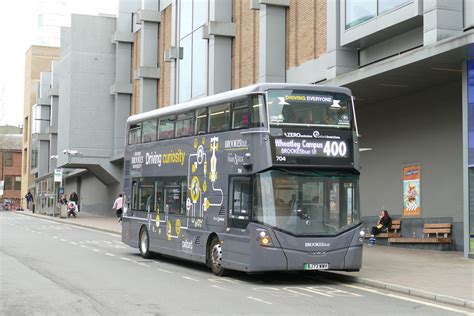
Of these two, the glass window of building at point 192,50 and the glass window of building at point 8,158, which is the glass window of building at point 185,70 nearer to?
the glass window of building at point 192,50

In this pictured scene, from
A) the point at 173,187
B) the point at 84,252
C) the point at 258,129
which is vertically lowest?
the point at 84,252

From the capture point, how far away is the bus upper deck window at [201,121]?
15460 mm

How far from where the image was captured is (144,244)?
18812mm

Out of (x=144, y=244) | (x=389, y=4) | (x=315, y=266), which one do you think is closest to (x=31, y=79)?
(x=144, y=244)

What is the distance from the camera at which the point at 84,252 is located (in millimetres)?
20359

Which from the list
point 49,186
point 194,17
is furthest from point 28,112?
point 194,17

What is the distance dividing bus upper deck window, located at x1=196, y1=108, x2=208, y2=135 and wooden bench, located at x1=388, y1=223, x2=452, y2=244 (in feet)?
29.4

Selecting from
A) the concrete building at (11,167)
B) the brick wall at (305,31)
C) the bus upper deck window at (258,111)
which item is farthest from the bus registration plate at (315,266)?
the concrete building at (11,167)

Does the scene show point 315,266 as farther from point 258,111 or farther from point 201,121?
point 201,121

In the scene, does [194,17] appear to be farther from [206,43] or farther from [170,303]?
[170,303]

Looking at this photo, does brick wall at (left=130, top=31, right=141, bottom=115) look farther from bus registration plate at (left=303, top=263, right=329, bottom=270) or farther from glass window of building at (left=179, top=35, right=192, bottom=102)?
bus registration plate at (left=303, top=263, right=329, bottom=270)

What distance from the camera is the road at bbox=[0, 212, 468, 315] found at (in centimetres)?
1005

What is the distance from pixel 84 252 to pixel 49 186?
120 feet

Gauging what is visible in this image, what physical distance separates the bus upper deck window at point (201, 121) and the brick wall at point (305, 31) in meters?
10.8
